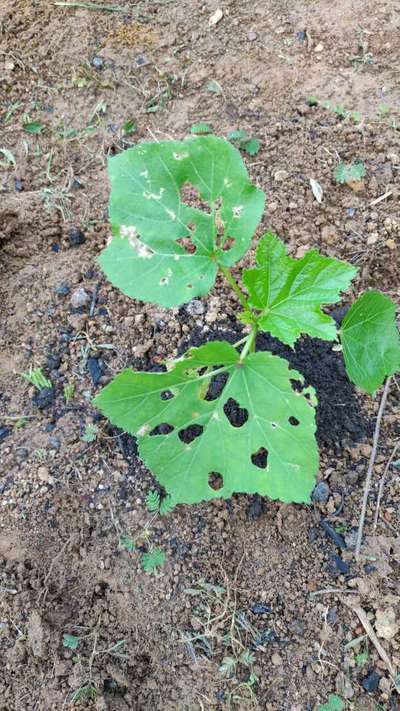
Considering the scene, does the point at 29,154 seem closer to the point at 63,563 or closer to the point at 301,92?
the point at 301,92

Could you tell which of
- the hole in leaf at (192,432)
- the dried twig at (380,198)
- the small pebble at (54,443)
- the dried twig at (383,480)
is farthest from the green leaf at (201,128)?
the dried twig at (383,480)

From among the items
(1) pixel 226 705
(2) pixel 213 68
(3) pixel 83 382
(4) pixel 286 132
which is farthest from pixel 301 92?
(1) pixel 226 705

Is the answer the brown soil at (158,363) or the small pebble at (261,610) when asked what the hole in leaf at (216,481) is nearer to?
the brown soil at (158,363)

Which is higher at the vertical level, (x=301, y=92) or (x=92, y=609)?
(x=301, y=92)

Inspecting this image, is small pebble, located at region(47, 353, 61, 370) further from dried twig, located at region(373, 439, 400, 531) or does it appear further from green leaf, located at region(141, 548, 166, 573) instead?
dried twig, located at region(373, 439, 400, 531)

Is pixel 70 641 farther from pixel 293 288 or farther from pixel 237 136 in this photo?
pixel 237 136

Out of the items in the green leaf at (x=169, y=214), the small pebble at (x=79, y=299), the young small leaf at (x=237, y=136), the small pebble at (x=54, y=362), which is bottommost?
the small pebble at (x=54, y=362)
